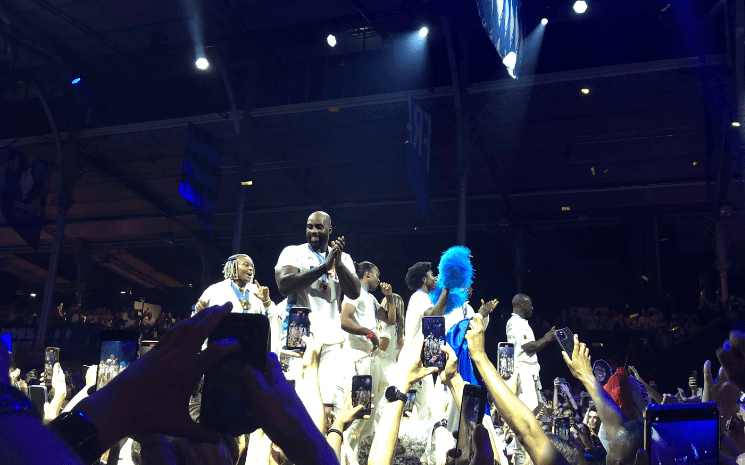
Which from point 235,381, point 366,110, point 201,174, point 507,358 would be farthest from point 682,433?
point 366,110

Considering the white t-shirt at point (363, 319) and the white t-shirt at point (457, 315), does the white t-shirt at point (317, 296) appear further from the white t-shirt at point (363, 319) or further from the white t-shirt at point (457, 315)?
the white t-shirt at point (457, 315)

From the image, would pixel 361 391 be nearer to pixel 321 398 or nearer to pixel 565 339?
pixel 321 398

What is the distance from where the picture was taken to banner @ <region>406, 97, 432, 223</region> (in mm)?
8156

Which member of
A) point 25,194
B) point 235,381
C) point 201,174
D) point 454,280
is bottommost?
point 235,381

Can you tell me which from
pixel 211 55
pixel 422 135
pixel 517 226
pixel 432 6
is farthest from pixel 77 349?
pixel 517 226

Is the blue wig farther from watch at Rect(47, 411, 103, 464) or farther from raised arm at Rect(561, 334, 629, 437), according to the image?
watch at Rect(47, 411, 103, 464)

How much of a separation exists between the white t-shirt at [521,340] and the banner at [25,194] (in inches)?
428

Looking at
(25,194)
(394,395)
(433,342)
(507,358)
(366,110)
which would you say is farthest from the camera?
(25,194)

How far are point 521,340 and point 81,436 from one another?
6.08 metres

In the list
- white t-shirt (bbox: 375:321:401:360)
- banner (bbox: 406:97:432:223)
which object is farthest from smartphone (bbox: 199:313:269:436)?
banner (bbox: 406:97:432:223)

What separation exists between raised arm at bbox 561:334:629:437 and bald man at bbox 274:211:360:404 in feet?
5.49

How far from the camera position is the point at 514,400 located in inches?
69.4

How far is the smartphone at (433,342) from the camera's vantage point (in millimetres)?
2494

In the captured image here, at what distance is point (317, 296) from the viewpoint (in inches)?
154
